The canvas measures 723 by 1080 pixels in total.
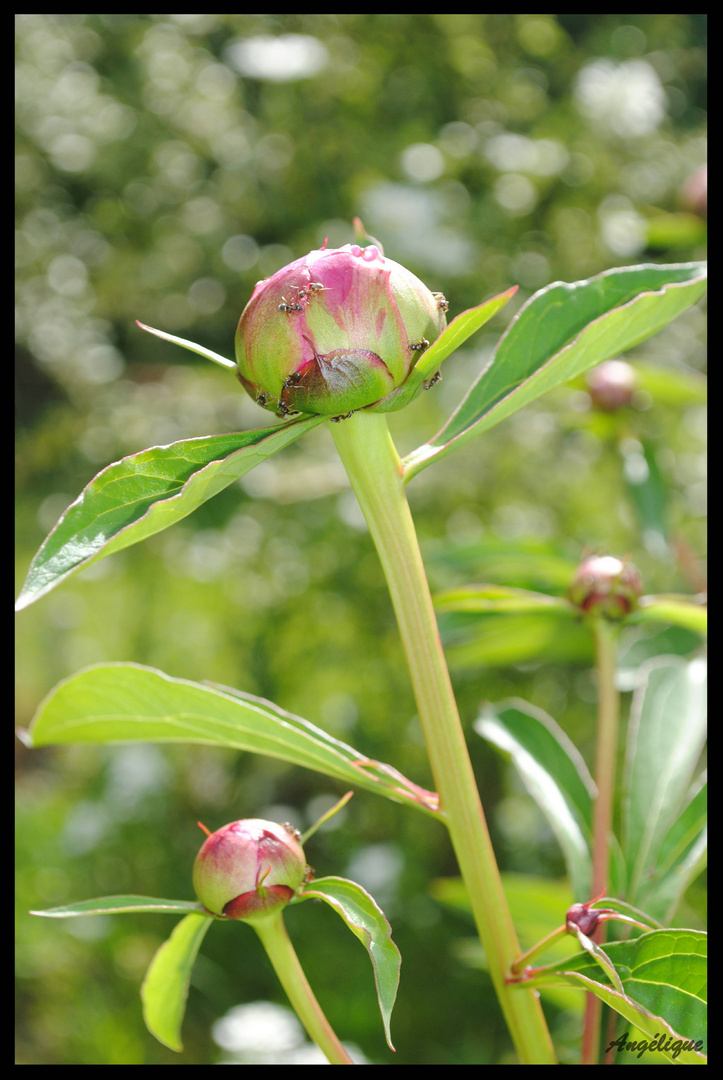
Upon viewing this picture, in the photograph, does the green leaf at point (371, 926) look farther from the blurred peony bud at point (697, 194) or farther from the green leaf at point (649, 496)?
the blurred peony bud at point (697, 194)

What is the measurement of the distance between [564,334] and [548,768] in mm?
310

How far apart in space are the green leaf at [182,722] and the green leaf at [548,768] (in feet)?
0.55

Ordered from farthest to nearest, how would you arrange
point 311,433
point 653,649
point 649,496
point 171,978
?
point 311,433 < point 649,496 < point 653,649 < point 171,978

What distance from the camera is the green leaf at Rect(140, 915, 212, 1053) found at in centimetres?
44

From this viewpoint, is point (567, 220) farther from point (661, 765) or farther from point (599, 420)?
point (661, 765)

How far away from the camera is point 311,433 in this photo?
1.33 meters

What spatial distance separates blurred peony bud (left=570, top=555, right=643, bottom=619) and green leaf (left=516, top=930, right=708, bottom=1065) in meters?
0.24

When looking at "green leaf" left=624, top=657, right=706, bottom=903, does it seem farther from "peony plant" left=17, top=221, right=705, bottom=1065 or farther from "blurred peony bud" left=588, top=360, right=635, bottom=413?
"blurred peony bud" left=588, top=360, right=635, bottom=413

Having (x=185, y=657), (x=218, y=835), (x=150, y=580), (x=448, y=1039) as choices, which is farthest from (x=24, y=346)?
(x=218, y=835)

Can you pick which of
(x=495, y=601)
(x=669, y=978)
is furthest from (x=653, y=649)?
(x=669, y=978)

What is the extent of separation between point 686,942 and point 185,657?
44.7 inches

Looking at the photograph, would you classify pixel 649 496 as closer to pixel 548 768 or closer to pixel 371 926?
pixel 548 768

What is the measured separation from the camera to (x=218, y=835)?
0.40 meters

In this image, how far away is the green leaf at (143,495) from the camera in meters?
0.32
